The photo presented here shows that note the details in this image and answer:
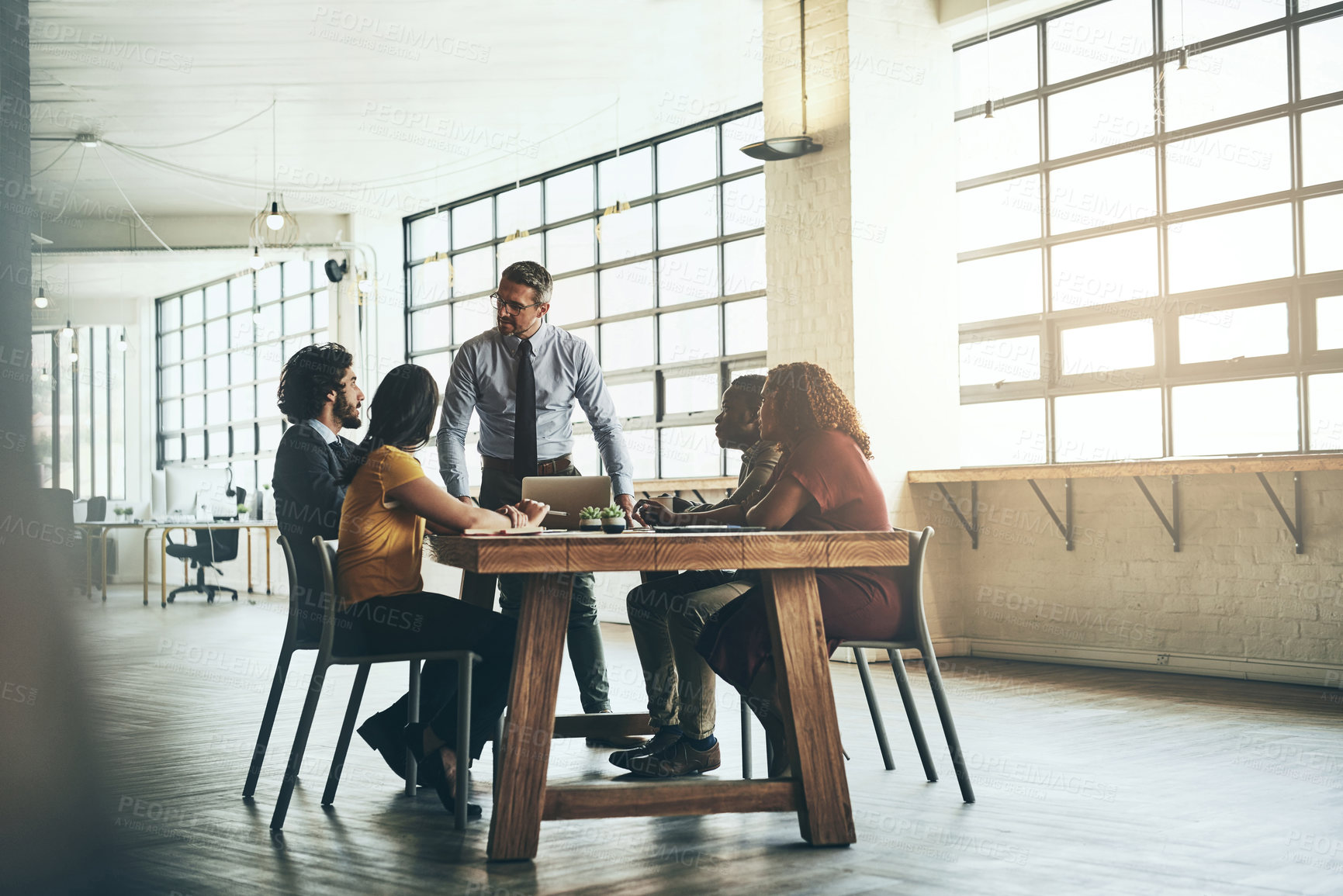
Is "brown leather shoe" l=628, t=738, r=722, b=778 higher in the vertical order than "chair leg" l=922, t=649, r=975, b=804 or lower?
lower

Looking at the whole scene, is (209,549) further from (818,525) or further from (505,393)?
(818,525)

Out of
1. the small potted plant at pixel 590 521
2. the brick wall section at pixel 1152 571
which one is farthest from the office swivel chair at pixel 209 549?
the small potted plant at pixel 590 521

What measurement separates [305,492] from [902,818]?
1776 millimetres

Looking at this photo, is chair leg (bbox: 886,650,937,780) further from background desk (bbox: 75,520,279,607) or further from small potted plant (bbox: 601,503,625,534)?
background desk (bbox: 75,520,279,607)

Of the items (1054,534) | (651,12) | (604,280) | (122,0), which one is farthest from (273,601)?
(1054,534)

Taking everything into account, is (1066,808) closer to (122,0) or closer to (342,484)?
(342,484)

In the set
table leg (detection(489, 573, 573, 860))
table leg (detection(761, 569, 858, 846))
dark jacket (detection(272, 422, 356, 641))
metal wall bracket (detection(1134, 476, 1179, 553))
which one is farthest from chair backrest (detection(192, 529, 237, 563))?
table leg (detection(761, 569, 858, 846))

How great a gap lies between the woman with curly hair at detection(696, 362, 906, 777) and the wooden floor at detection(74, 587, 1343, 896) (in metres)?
0.38

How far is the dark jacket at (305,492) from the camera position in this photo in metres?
3.11

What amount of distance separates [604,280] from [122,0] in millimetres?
3836

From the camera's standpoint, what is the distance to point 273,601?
11.2m

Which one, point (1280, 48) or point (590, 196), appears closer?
point (1280, 48)

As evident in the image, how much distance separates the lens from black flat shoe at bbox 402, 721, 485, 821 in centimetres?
284

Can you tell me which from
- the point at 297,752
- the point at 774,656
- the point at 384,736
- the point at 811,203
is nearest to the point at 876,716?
the point at 774,656
